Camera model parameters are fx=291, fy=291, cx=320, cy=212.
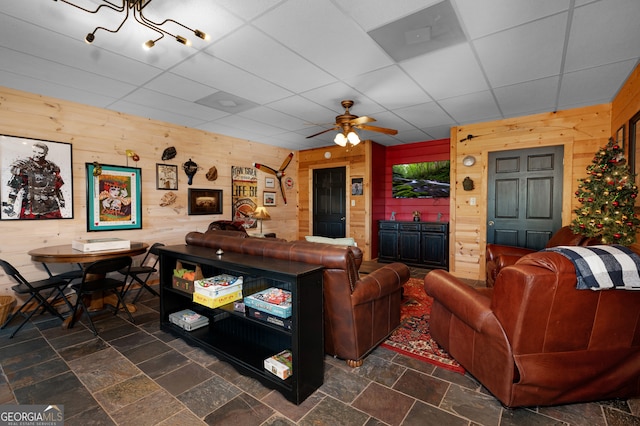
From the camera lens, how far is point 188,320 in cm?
281

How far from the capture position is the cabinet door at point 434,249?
556cm

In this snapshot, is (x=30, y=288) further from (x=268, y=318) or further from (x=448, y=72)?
(x=448, y=72)

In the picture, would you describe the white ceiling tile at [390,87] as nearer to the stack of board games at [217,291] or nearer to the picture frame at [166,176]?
the stack of board games at [217,291]

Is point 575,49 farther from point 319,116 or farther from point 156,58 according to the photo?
point 156,58

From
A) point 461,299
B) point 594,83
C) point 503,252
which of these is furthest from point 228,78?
point 594,83

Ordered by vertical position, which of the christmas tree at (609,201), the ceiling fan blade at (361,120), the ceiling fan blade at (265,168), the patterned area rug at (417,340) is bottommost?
the patterned area rug at (417,340)

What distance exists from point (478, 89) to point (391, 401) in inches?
137

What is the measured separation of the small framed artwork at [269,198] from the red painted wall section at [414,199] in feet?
7.63

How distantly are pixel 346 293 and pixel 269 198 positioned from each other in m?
4.79

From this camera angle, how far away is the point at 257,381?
7.17 feet

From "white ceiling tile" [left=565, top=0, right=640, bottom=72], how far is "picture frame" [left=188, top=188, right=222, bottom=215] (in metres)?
5.28

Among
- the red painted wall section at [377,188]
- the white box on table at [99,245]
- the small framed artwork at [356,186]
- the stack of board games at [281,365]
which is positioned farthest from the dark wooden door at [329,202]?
the stack of board games at [281,365]

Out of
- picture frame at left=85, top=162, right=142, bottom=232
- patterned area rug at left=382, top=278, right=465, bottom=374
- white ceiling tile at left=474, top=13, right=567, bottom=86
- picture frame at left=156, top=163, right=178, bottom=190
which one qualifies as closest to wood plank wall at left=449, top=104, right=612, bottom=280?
white ceiling tile at left=474, top=13, right=567, bottom=86

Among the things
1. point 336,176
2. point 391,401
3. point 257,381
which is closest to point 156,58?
point 257,381
